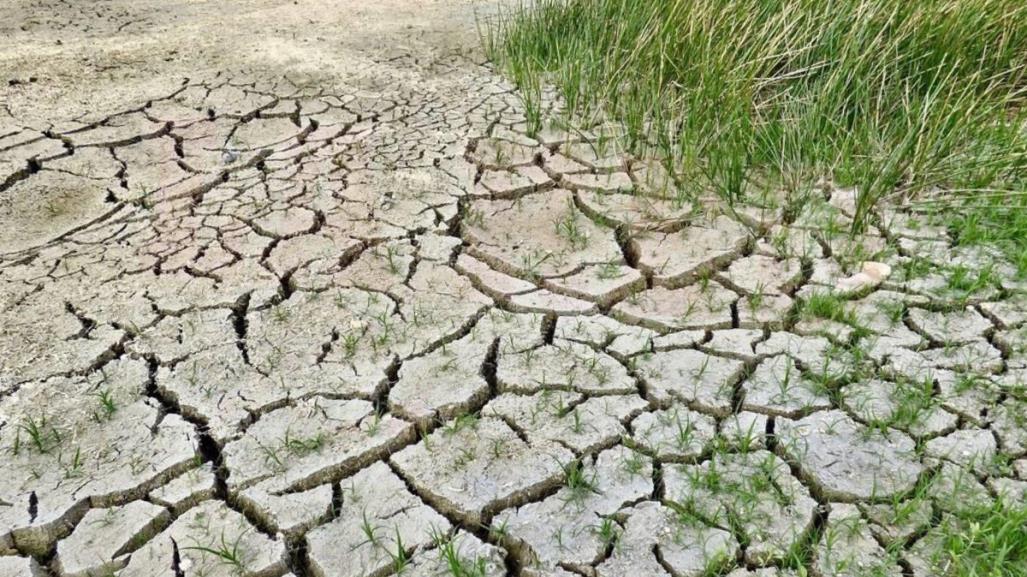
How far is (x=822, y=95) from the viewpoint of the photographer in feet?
11.0

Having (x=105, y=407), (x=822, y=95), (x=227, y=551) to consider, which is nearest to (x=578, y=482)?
(x=227, y=551)

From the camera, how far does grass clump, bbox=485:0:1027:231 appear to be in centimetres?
320

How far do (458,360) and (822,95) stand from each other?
1.75m

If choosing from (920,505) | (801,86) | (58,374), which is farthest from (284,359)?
(801,86)

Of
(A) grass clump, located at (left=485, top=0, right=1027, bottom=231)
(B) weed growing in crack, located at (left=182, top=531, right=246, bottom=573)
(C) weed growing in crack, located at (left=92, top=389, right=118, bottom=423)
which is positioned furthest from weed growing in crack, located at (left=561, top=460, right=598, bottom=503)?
(A) grass clump, located at (left=485, top=0, right=1027, bottom=231)

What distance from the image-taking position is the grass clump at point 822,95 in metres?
3.20

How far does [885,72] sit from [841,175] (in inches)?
18.4

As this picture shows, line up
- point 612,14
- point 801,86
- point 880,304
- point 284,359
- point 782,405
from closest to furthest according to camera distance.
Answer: point 782,405 → point 284,359 → point 880,304 → point 801,86 → point 612,14

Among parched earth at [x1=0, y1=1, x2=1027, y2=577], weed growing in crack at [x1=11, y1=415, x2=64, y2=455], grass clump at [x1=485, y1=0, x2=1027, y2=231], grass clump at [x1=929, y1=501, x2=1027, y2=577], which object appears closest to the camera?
grass clump at [x1=929, y1=501, x2=1027, y2=577]

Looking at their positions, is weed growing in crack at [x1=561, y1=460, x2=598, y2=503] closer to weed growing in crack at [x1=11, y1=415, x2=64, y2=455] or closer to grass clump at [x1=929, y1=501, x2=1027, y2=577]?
grass clump at [x1=929, y1=501, x2=1027, y2=577]

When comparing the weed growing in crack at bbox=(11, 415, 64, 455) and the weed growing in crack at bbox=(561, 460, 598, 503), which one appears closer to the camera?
the weed growing in crack at bbox=(561, 460, 598, 503)

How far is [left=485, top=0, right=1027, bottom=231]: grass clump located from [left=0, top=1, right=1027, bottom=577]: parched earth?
153mm

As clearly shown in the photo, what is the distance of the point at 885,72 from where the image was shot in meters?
3.41

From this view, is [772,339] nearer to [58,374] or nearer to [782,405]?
[782,405]
